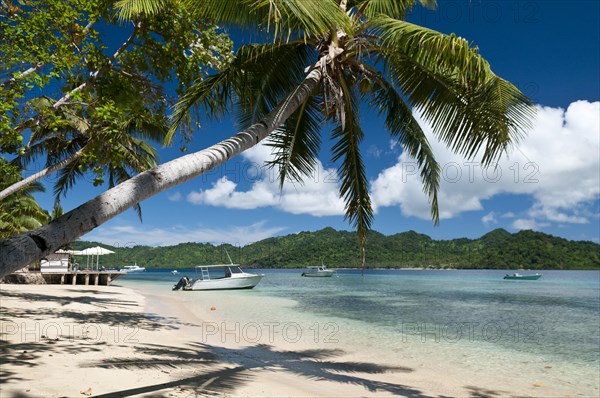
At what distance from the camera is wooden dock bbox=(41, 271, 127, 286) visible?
96.5 ft

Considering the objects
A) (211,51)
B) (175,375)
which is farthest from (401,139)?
(175,375)

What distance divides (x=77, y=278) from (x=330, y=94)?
31.3 m

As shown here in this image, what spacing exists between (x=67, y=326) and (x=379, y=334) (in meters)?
8.91

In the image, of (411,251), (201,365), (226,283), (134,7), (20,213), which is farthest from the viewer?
(411,251)

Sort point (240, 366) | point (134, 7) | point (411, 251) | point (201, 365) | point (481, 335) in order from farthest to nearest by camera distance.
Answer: point (411, 251)
point (481, 335)
point (240, 366)
point (201, 365)
point (134, 7)

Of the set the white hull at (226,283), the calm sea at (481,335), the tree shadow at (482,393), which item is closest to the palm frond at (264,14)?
the tree shadow at (482,393)

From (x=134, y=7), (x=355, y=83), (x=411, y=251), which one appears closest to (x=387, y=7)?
(x=355, y=83)

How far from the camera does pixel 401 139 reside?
8398 millimetres

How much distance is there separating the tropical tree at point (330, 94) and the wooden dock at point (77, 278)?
87.9ft

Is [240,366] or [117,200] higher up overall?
[117,200]

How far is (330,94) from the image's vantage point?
595cm

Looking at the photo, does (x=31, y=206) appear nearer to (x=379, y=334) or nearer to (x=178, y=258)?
(x=379, y=334)

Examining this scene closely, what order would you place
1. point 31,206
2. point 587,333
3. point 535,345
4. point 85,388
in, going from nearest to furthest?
point 85,388 → point 535,345 → point 587,333 → point 31,206

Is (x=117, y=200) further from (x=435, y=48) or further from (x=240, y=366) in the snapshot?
(x=240, y=366)
